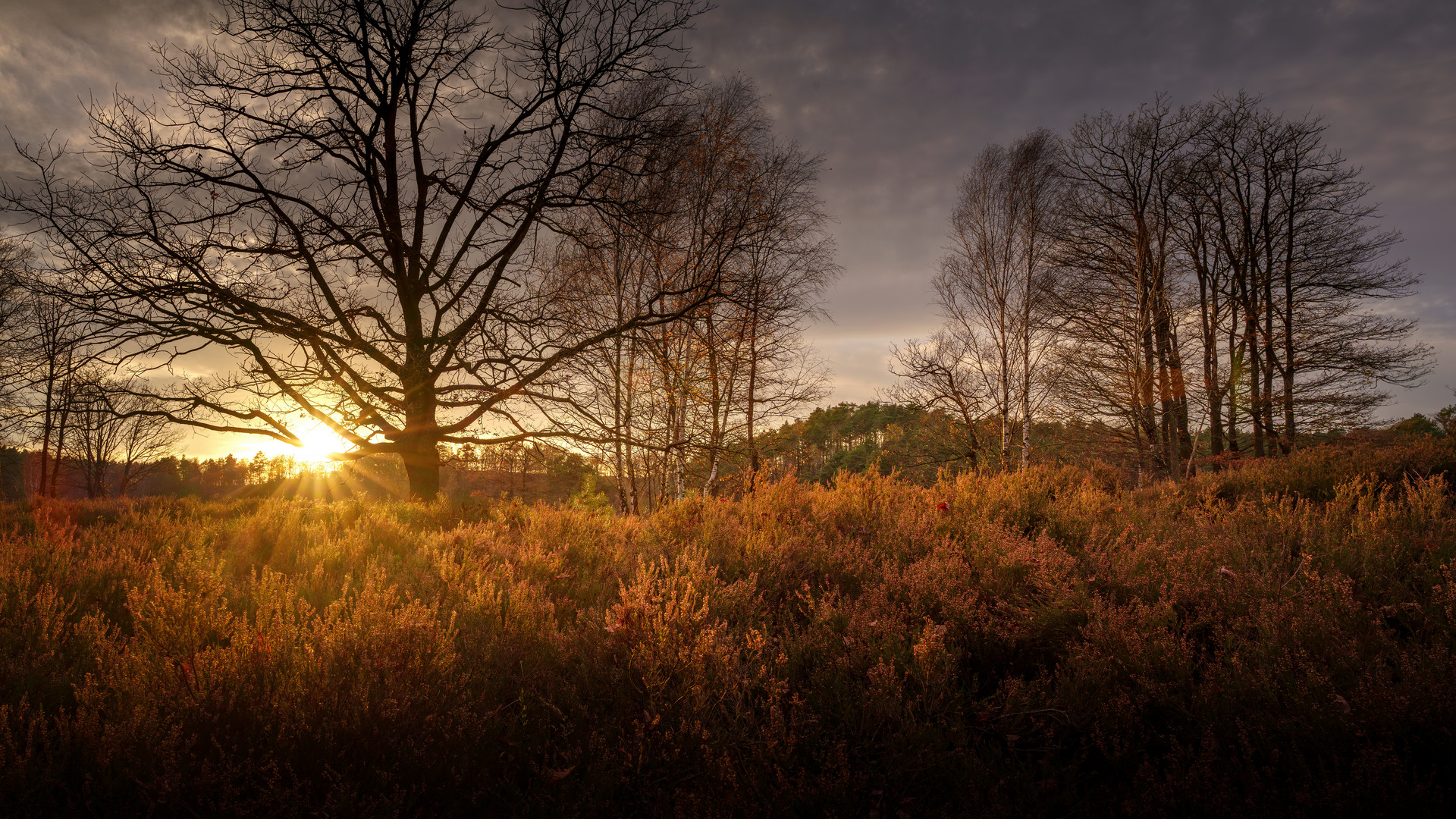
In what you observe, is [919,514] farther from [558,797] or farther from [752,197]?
[752,197]

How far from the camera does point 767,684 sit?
8.50 ft

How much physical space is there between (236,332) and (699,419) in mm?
7019

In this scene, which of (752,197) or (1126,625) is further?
(752,197)

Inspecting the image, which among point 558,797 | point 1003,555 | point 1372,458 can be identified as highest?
point 1372,458

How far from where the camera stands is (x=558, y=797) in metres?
2.03

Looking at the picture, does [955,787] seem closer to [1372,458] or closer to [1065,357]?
[1372,458]

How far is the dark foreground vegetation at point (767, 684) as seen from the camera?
1948mm

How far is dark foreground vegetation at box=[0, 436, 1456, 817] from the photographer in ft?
6.39

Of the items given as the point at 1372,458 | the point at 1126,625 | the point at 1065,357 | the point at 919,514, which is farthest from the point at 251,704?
the point at 1065,357

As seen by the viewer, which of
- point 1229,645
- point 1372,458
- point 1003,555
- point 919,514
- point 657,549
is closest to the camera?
point 1229,645

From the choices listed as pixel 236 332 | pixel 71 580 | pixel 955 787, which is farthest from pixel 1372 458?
pixel 236 332

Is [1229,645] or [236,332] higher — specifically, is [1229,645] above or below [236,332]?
below

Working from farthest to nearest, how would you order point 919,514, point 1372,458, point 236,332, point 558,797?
point 236,332
point 1372,458
point 919,514
point 558,797

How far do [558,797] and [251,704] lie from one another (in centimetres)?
133
